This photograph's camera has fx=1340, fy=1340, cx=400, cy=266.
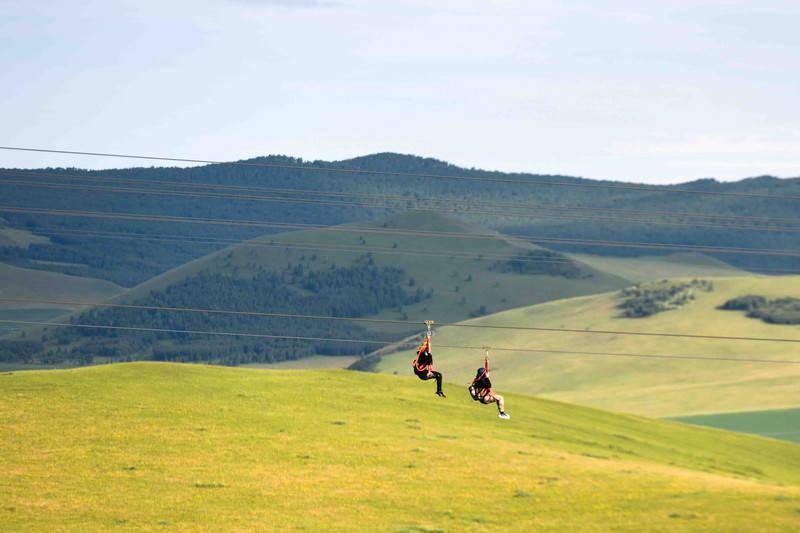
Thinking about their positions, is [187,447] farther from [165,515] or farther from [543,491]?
[543,491]

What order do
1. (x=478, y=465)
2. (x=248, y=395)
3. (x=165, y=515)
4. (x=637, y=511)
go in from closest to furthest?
(x=165, y=515), (x=637, y=511), (x=478, y=465), (x=248, y=395)

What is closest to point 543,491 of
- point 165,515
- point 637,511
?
point 637,511

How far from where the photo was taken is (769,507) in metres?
97.8

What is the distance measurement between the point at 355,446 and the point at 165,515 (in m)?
24.6

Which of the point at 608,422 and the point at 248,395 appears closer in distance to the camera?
the point at 248,395

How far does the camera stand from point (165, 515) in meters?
91.2

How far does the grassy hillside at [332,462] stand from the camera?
9331 centimetres

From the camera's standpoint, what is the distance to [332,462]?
107375 millimetres

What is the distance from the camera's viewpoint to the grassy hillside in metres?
93.3

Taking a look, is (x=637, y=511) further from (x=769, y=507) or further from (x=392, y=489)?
(x=392, y=489)

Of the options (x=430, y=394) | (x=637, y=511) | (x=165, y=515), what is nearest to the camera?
(x=165, y=515)

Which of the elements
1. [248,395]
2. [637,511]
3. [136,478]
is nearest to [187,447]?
[136,478]

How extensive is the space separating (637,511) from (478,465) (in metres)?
15.9

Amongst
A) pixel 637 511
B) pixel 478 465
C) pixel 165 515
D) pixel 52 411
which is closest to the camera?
pixel 165 515
